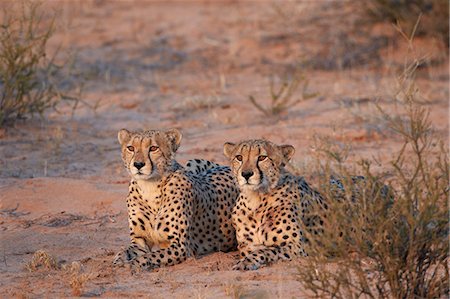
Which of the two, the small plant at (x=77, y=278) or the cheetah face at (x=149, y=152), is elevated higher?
the cheetah face at (x=149, y=152)

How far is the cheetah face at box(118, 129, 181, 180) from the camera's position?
6.26m

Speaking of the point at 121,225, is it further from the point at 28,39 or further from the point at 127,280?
the point at 28,39

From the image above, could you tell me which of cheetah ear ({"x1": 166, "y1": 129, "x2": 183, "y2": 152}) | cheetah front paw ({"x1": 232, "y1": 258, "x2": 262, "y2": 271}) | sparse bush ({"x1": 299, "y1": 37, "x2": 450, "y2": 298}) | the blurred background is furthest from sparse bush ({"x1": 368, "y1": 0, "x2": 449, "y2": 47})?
sparse bush ({"x1": 299, "y1": 37, "x2": 450, "y2": 298})

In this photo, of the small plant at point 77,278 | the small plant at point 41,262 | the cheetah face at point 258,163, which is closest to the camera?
the small plant at point 77,278

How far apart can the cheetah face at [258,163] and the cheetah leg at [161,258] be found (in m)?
0.52

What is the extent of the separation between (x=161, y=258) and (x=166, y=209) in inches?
12.5

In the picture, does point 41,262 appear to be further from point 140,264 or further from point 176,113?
point 176,113

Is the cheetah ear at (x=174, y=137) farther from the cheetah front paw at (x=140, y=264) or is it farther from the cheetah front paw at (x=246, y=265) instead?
the cheetah front paw at (x=246, y=265)

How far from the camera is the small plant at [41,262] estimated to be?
6.25m

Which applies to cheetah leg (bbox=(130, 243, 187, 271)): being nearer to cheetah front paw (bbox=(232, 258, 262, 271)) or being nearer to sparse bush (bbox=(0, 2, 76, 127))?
→ cheetah front paw (bbox=(232, 258, 262, 271))

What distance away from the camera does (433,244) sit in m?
5.28

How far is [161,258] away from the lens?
20.4ft

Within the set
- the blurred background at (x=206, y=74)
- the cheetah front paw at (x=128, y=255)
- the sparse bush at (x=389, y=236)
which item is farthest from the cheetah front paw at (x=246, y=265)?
the blurred background at (x=206, y=74)

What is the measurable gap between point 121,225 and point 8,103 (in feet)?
10.1
